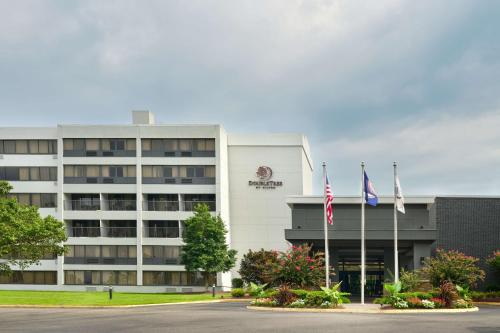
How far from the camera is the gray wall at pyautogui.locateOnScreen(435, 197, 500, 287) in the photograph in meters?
55.3

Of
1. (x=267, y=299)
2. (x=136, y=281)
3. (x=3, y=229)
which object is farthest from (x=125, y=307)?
(x=136, y=281)

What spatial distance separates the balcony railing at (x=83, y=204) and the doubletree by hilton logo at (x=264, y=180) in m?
18.0

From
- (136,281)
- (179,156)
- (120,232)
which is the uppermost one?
(179,156)

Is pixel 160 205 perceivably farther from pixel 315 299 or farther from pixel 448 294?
pixel 448 294

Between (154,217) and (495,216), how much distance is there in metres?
38.2

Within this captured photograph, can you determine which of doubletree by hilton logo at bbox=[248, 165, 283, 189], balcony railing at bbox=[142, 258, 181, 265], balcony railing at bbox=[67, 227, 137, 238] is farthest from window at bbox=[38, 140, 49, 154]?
doubletree by hilton logo at bbox=[248, 165, 283, 189]

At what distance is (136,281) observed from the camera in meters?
77.6

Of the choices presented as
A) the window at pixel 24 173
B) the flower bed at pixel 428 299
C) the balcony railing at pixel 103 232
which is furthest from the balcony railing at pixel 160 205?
the flower bed at pixel 428 299

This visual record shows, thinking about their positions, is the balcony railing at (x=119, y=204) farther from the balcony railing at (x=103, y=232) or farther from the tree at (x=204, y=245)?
the tree at (x=204, y=245)

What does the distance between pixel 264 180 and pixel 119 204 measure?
1714 centimetres

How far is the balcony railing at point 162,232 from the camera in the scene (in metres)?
77.9

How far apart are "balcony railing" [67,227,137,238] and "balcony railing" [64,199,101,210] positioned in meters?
2.34

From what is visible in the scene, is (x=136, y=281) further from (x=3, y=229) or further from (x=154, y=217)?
(x=3, y=229)

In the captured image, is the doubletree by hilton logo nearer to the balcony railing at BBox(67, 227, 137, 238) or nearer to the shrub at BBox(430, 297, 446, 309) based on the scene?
the balcony railing at BBox(67, 227, 137, 238)
